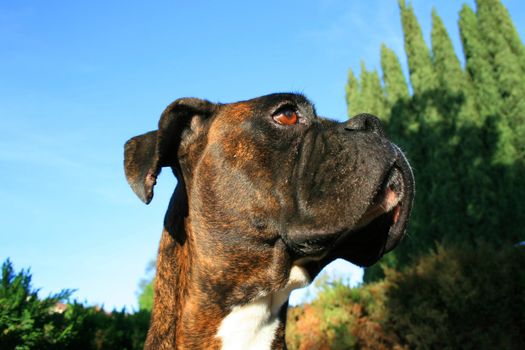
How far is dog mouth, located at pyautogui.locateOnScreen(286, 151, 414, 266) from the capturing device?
293 cm

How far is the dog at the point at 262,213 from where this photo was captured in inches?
115

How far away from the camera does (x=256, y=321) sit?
3059mm

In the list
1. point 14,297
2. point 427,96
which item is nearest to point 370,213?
point 14,297

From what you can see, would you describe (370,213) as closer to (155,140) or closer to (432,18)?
(155,140)

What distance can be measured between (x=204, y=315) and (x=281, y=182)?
842 millimetres

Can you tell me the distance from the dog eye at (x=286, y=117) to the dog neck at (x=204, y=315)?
0.85 metres

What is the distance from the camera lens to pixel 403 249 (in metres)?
17.5

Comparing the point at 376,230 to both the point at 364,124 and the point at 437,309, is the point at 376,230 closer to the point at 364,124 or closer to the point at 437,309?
the point at 364,124

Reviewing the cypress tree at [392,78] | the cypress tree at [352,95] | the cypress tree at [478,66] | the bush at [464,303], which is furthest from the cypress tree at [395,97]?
the bush at [464,303]

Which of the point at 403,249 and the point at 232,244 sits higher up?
the point at 403,249

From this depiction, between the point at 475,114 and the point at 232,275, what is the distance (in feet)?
53.1

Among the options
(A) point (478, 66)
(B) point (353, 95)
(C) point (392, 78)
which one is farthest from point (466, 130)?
(B) point (353, 95)

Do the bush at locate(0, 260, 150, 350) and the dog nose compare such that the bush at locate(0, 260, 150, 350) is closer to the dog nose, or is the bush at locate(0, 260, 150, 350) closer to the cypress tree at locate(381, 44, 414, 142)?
the dog nose

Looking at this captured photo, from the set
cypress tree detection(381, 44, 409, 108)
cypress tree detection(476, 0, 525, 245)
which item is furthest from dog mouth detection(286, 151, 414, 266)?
cypress tree detection(381, 44, 409, 108)
